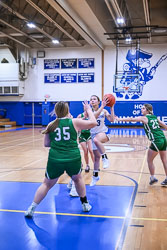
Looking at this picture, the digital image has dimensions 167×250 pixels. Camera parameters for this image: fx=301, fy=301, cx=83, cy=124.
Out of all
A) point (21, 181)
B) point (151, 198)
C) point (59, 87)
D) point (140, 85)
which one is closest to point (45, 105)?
point (59, 87)

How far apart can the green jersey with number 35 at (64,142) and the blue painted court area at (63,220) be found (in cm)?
81

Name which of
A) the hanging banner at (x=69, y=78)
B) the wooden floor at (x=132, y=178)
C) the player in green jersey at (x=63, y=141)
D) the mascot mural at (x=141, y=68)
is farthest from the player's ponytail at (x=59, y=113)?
the hanging banner at (x=69, y=78)

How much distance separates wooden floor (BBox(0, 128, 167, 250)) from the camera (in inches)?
132

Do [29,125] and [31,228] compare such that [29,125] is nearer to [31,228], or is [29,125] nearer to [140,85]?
[140,85]

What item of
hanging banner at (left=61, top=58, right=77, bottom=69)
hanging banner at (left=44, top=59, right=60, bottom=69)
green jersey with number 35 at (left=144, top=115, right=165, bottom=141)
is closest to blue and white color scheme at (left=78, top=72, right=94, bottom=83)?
hanging banner at (left=61, top=58, right=77, bottom=69)

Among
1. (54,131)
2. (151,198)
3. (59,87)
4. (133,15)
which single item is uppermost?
(133,15)

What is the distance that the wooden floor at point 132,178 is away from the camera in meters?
3.36

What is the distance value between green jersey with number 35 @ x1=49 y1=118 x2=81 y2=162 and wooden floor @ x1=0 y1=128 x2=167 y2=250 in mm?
1137

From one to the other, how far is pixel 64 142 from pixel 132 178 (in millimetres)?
2909

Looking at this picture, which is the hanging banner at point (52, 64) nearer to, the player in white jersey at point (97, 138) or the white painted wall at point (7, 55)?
the white painted wall at point (7, 55)

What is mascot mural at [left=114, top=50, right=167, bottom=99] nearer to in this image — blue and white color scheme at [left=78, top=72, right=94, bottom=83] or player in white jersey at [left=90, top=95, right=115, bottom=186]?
blue and white color scheme at [left=78, top=72, right=94, bottom=83]

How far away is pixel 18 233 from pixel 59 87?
19.3m

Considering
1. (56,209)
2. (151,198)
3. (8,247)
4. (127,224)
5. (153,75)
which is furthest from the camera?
(153,75)

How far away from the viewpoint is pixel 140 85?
68.9ft
